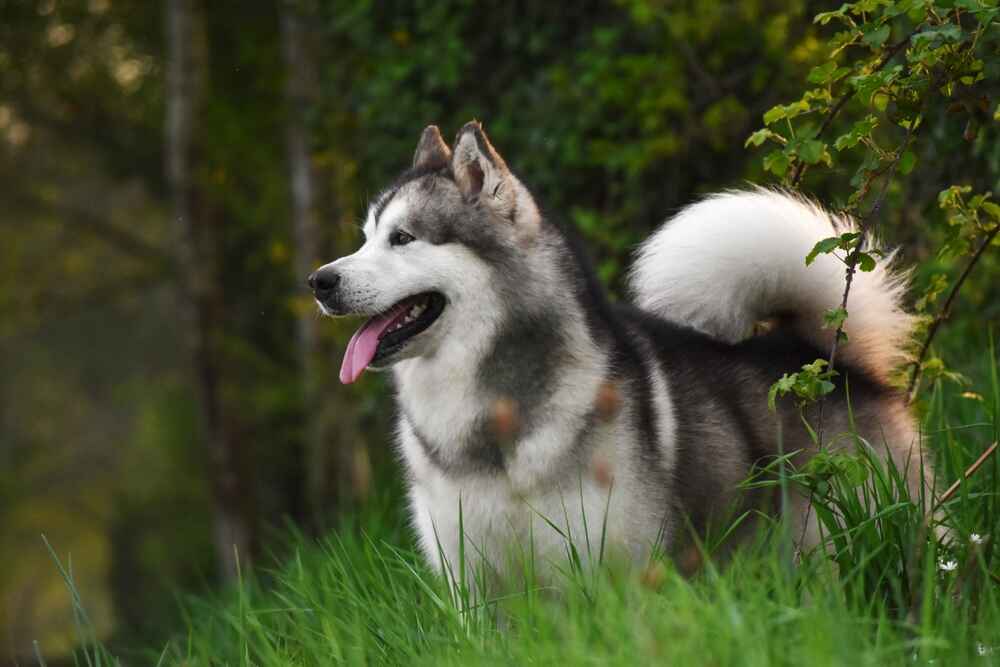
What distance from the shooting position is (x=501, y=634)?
306 cm

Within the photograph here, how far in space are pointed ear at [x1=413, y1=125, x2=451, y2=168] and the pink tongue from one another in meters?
0.58

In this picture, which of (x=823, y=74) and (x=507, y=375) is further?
(x=507, y=375)

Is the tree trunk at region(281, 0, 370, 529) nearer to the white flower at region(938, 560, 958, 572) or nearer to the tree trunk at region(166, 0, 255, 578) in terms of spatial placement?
the tree trunk at region(166, 0, 255, 578)

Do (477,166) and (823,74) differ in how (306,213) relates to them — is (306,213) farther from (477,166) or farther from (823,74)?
(823,74)

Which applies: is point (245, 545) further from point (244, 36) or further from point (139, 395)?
point (139, 395)

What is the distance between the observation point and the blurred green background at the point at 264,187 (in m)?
7.20

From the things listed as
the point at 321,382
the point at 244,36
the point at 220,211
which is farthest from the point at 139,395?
the point at 321,382

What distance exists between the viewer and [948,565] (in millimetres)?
3270

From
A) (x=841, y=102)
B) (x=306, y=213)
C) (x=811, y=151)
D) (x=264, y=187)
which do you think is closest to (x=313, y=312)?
(x=306, y=213)

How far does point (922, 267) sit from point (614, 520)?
3.45 metres

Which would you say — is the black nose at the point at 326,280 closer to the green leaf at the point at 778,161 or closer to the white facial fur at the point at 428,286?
the white facial fur at the point at 428,286

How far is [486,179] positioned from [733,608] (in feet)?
5.92

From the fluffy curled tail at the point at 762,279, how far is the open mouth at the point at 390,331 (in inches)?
34.1

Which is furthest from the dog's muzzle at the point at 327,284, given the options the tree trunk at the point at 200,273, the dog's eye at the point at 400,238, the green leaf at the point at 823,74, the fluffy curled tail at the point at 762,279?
the tree trunk at the point at 200,273
